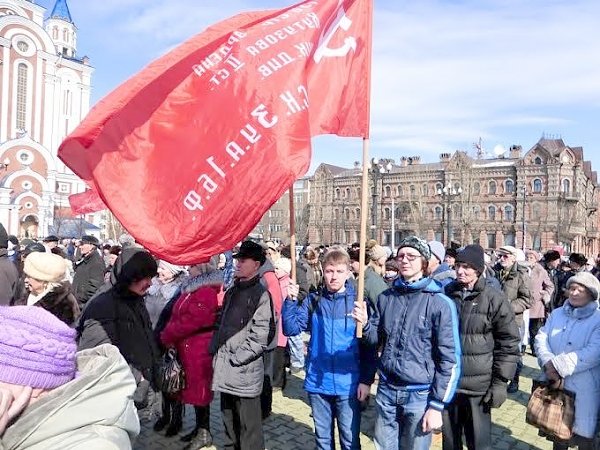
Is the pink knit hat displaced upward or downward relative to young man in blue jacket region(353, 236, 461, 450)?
upward

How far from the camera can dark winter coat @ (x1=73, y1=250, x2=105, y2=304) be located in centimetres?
762

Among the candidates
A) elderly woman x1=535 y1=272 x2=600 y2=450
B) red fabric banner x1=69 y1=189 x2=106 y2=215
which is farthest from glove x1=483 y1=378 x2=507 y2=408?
red fabric banner x1=69 y1=189 x2=106 y2=215

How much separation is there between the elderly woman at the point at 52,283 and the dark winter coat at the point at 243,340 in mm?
1257

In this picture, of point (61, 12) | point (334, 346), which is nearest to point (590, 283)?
point (334, 346)

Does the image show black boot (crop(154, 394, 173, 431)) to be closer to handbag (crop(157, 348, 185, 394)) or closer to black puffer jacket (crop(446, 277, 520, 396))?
handbag (crop(157, 348, 185, 394))

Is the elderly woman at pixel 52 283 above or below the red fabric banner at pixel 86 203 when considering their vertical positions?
below

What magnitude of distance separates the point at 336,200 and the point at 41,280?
67.2m

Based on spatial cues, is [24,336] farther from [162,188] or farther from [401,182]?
[401,182]

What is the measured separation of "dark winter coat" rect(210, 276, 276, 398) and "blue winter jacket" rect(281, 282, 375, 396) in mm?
261

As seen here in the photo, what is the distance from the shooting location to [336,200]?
231 ft

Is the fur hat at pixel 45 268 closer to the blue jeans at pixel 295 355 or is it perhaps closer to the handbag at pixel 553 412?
the handbag at pixel 553 412

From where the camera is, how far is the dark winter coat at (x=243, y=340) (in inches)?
163

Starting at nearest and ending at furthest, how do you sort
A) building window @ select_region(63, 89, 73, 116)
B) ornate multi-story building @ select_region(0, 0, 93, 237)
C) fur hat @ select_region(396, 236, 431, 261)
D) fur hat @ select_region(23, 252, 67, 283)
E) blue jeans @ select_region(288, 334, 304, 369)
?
1. fur hat @ select_region(396, 236, 431, 261)
2. fur hat @ select_region(23, 252, 67, 283)
3. blue jeans @ select_region(288, 334, 304, 369)
4. ornate multi-story building @ select_region(0, 0, 93, 237)
5. building window @ select_region(63, 89, 73, 116)

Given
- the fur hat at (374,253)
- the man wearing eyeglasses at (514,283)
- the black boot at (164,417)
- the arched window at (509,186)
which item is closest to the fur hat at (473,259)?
the man wearing eyeglasses at (514,283)
